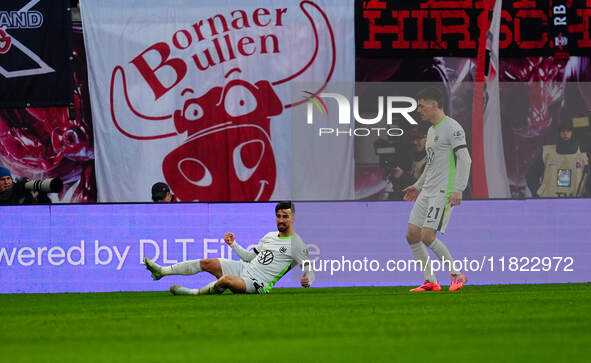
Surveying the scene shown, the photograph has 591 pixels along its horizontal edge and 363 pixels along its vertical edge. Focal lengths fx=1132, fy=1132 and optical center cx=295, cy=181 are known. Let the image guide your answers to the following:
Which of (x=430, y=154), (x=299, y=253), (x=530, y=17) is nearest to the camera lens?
(x=299, y=253)

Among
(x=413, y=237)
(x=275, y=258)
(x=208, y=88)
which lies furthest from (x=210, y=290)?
(x=208, y=88)

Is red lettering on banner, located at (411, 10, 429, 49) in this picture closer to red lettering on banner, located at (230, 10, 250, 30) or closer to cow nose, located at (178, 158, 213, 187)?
red lettering on banner, located at (230, 10, 250, 30)

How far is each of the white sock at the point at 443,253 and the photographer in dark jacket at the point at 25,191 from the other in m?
4.16

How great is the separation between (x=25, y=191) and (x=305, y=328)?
642 centimetres

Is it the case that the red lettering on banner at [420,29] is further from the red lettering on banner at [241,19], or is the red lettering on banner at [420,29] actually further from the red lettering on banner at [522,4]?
the red lettering on banner at [241,19]

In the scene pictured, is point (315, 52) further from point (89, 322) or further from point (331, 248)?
point (89, 322)

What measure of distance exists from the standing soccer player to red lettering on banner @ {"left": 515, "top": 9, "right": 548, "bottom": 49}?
4.89 metres

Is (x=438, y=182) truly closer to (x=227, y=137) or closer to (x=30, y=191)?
(x=30, y=191)

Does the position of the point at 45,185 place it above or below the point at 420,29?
below

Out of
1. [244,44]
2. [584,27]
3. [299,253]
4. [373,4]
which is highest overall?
[373,4]

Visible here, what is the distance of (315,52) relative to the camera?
16188mm

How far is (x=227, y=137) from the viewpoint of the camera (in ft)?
53.7

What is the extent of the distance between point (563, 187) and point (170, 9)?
20.0ft

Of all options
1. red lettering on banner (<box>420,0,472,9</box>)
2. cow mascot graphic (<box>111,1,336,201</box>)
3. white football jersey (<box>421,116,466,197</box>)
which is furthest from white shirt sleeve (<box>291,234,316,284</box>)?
red lettering on banner (<box>420,0,472,9</box>)
